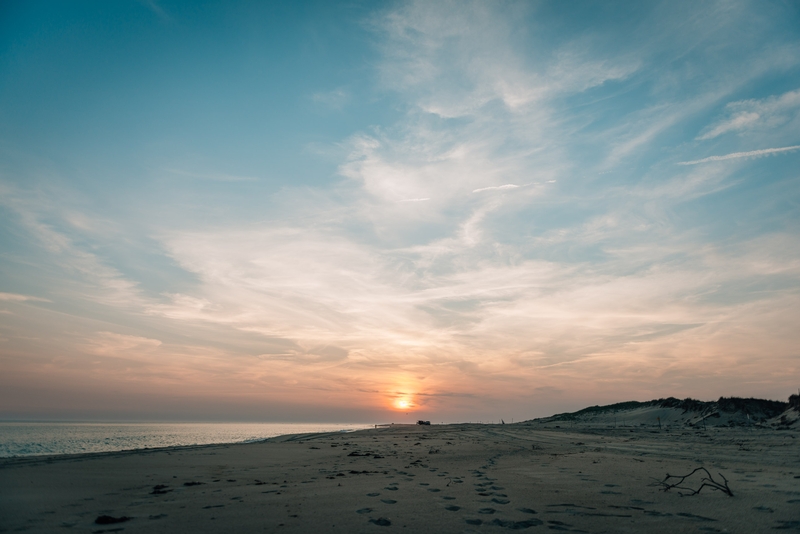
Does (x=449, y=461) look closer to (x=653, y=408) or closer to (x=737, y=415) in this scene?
(x=737, y=415)

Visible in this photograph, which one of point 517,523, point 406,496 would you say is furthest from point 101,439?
point 517,523

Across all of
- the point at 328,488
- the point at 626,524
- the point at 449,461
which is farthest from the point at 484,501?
the point at 449,461

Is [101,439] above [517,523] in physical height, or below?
below

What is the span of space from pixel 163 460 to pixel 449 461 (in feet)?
28.9

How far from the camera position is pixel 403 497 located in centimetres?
656

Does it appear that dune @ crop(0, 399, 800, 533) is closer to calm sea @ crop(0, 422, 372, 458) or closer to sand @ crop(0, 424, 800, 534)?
sand @ crop(0, 424, 800, 534)

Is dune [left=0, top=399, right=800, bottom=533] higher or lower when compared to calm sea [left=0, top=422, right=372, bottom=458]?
higher

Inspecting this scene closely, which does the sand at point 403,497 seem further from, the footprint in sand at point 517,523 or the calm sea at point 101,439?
the calm sea at point 101,439

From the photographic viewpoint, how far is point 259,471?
10094 mm

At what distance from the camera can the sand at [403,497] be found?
495 centimetres

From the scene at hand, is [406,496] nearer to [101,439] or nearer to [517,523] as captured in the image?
[517,523]

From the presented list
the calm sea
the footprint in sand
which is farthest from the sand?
the calm sea

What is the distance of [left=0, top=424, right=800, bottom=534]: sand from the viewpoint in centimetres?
495

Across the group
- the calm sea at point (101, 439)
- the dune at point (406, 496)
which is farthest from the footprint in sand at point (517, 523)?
the calm sea at point (101, 439)
